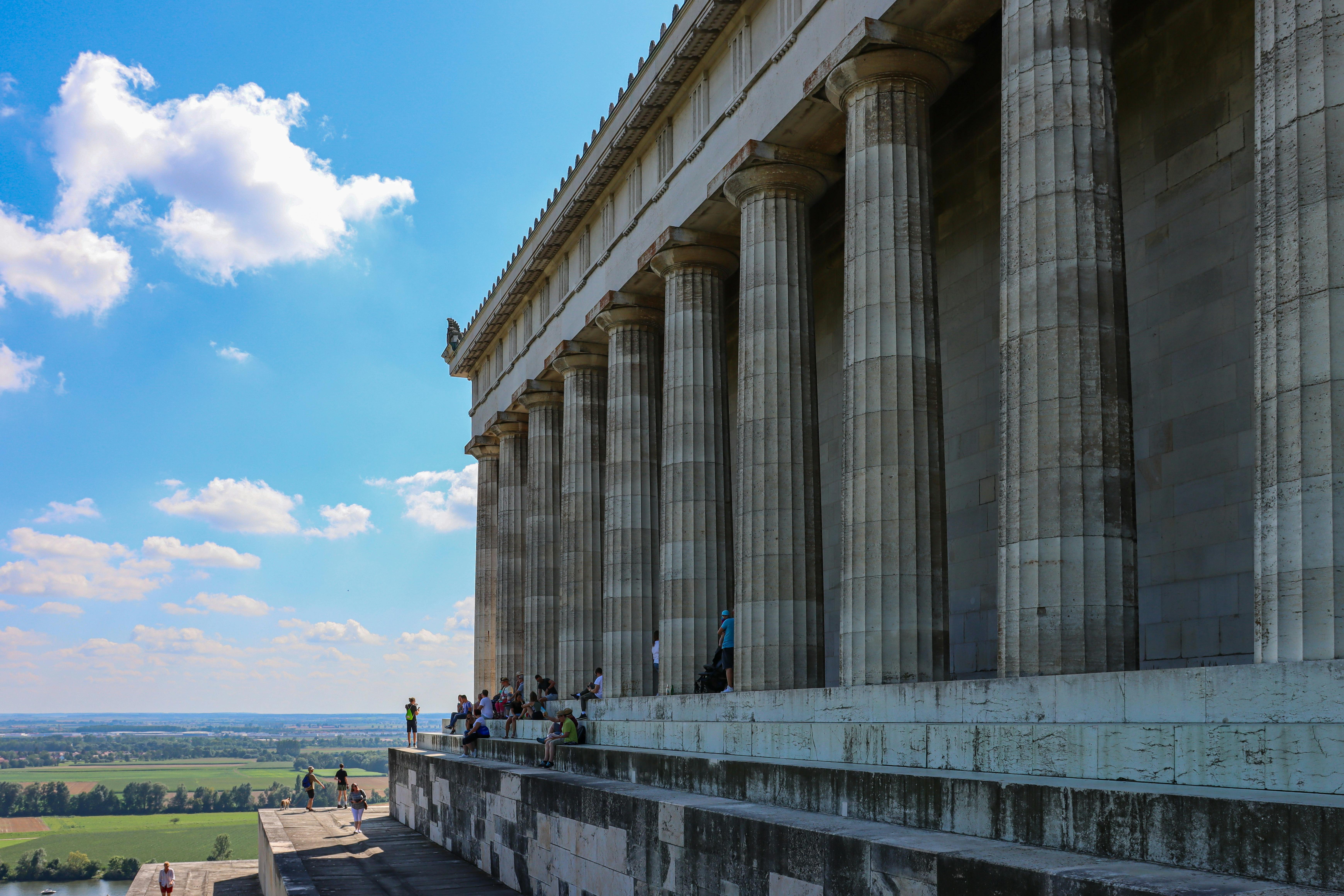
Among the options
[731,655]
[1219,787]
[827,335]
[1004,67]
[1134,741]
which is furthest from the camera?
[827,335]

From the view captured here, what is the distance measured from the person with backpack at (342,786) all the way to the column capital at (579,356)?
20858 millimetres

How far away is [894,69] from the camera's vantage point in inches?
834

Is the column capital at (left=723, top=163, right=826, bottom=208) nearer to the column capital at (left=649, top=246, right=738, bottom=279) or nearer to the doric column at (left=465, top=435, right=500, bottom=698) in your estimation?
the column capital at (left=649, top=246, right=738, bottom=279)

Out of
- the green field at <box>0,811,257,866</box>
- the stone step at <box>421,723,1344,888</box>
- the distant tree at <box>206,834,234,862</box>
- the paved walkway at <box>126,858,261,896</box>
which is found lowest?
the green field at <box>0,811,257,866</box>

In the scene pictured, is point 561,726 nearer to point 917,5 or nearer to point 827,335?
point 827,335

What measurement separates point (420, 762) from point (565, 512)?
9815 mm

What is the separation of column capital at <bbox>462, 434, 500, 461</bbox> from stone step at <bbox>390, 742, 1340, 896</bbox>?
82.4 ft

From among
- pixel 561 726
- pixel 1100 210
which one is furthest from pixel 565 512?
pixel 1100 210

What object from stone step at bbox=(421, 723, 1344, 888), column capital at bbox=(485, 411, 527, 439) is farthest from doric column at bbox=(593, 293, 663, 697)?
stone step at bbox=(421, 723, 1344, 888)

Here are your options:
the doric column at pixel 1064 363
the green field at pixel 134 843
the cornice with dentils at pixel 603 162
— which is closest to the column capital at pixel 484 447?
the cornice with dentils at pixel 603 162

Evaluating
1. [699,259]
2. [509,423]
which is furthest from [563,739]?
[509,423]

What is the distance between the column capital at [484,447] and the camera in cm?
5494

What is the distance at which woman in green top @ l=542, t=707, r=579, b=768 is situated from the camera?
86.1 ft

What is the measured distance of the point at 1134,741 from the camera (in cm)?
1043
